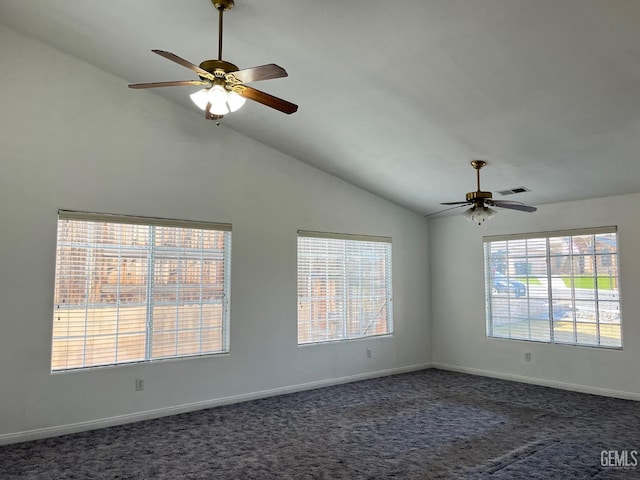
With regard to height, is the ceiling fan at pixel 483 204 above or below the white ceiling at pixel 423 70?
below

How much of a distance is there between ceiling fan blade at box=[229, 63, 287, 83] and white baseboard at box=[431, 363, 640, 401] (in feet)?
17.7

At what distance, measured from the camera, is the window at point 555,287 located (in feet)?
18.5

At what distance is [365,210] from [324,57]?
130 inches

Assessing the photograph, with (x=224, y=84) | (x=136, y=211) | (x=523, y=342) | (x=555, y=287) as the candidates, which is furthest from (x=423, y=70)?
(x=523, y=342)

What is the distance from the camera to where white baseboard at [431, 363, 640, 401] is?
17.6ft

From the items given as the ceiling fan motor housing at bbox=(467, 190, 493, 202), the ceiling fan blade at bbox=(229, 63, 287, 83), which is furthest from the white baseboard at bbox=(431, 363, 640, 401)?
the ceiling fan blade at bbox=(229, 63, 287, 83)

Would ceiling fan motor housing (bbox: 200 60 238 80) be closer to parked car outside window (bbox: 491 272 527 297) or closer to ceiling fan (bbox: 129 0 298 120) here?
ceiling fan (bbox: 129 0 298 120)

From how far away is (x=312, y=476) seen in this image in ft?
10.8

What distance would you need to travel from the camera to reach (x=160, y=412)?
4703 millimetres

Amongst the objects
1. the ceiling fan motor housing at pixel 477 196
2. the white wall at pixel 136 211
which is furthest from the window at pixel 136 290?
the ceiling fan motor housing at pixel 477 196

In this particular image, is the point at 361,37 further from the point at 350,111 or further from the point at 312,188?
the point at 312,188

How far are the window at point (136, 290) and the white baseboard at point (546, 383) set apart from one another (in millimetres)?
3749

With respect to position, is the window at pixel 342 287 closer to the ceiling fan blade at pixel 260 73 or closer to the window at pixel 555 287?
the window at pixel 555 287

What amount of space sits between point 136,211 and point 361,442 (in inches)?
125
